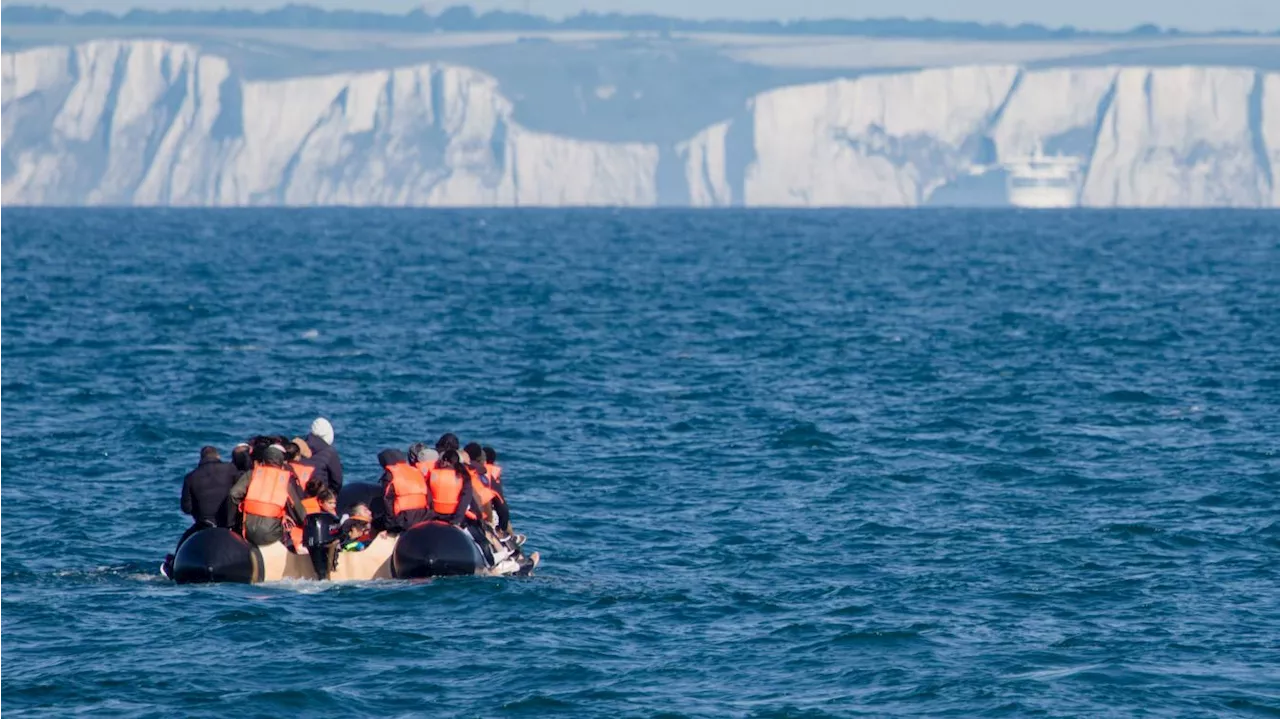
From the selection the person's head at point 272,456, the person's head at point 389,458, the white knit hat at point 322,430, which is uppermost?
the white knit hat at point 322,430

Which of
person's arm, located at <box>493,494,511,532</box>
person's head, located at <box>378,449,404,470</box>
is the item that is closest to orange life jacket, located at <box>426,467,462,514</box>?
person's head, located at <box>378,449,404,470</box>

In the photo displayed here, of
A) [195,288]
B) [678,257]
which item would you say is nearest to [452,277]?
[195,288]

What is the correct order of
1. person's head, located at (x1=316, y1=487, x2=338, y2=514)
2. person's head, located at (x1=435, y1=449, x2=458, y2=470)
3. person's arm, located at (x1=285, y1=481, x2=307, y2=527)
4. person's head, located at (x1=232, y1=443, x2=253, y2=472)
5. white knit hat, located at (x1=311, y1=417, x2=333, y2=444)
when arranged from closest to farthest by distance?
person's arm, located at (x1=285, y1=481, x2=307, y2=527), person's head, located at (x1=232, y1=443, x2=253, y2=472), person's head, located at (x1=435, y1=449, x2=458, y2=470), person's head, located at (x1=316, y1=487, x2=338, y2=514), white knit hat, located at (x1=311, y1=417, x2=333, y2=444)

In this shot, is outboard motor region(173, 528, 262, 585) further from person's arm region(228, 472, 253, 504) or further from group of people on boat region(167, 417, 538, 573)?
person's arm region(228, 472, 253, 504)

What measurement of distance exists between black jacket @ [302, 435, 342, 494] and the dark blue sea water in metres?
1.63

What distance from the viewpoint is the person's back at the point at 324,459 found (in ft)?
77.9

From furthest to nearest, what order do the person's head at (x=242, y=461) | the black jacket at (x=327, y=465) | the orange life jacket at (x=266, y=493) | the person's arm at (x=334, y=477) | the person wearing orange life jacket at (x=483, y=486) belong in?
the person's arm at (x=334, y=477), the black jacket at (x=327, y=465), the person wearing orange life jacket at (x=483, y=486), the person's head at (x=242, y=461), the orange life jacket at (x=266, y=493)

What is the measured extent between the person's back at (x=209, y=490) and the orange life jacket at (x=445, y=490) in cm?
241

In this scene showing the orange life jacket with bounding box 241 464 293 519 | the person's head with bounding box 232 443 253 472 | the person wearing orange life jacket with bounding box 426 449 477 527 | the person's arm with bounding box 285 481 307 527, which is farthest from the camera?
the person wearing orange life jacket with bounding box 426 449 477 527

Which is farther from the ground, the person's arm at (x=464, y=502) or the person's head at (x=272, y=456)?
the person's head at (x=272, y=456)

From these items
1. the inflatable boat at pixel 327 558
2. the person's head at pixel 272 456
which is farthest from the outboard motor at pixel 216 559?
the person's head at pixel 272 456

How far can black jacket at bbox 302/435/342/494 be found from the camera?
23.7 metres

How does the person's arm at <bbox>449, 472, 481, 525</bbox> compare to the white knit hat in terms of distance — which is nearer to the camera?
the person's arm at <bbox>449, 472, 481, 525</bbox>

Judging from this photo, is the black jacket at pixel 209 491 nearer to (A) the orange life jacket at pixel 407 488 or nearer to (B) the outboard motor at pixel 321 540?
(B) the outboard motor at pixel 321 540
